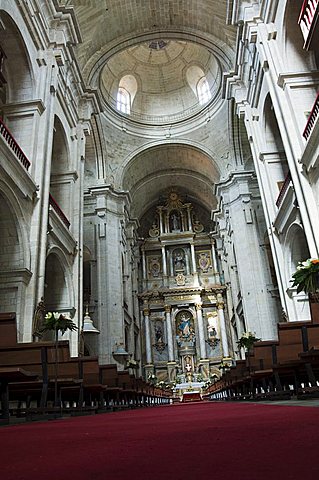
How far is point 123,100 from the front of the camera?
80.0 feet

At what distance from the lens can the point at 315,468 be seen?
1.02m

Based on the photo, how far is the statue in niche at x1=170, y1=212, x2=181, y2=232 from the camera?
29609 millimetres

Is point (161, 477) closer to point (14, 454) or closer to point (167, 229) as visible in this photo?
point (14, 454)

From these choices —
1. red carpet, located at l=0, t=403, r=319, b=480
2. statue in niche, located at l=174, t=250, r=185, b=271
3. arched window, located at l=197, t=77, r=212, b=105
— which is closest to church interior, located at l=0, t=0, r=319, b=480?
red carpet, located at l=0, t=403, r=319, b=480

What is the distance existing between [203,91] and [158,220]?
9278 mm

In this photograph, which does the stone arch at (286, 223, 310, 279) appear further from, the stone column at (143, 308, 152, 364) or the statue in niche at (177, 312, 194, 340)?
the stone column at (143, 308, 152, 364)

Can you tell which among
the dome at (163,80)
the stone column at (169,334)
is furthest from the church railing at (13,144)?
the stone column at (169,334)

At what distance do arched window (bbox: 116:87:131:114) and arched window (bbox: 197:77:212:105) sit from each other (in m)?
4.02

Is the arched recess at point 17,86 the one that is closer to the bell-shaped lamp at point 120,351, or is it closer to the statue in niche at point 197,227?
the bell-shaped lamp at point 120,351

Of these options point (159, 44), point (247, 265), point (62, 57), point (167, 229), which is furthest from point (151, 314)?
point (62, 57)

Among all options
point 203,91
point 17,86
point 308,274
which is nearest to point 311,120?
point 308,274

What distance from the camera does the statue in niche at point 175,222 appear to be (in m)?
29.6

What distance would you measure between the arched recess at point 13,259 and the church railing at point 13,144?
1023 mm

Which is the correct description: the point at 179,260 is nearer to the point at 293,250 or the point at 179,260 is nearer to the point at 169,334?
the point at 169,334
